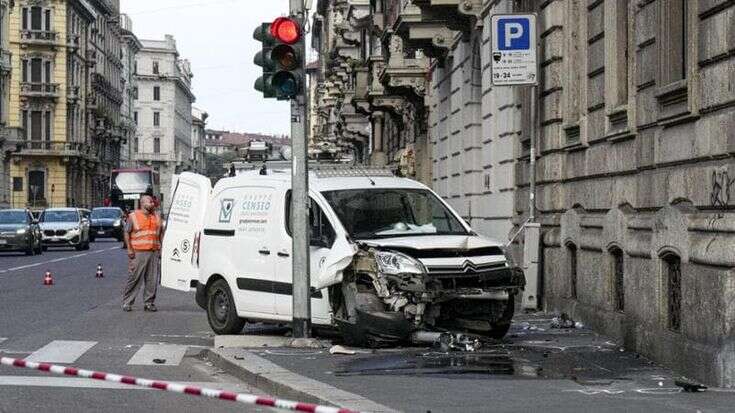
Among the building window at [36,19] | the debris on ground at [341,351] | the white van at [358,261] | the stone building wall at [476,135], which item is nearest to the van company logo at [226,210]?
the white van at [358,261]

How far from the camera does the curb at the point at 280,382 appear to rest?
1028cm

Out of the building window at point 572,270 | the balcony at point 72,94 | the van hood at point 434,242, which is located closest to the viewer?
the van hood at point 434,242

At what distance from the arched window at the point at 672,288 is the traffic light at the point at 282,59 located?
4.31 meters

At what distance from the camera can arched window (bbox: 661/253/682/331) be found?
12.8 metres

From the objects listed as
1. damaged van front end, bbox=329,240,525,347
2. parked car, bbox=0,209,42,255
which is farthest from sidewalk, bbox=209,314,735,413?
parked car, bbox=0,209,42,255

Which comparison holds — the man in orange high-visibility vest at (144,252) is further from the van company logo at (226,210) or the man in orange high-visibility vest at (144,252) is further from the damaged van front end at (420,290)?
the damaged van front end at (420,290)

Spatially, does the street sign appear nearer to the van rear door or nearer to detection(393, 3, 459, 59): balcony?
the van rear door

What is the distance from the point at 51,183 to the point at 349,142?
123 feet

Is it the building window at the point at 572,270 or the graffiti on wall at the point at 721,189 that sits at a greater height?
the graffiti on wall at the point at 721,189

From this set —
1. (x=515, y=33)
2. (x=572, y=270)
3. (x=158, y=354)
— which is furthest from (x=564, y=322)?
(x=158, y=354)

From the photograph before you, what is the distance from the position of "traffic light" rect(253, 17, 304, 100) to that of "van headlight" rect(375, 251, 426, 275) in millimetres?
1959

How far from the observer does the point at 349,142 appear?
246 feet

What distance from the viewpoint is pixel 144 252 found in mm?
22250

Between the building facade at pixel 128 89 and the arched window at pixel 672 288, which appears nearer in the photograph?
the arched window at pixel 672 288
